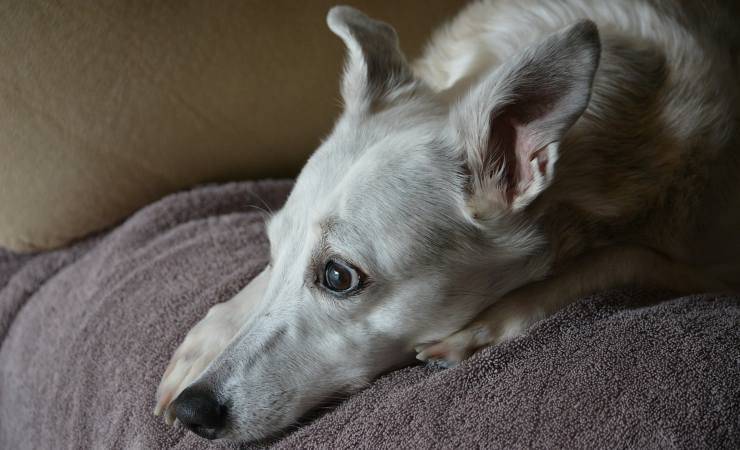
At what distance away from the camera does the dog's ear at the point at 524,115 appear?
1.09 meters

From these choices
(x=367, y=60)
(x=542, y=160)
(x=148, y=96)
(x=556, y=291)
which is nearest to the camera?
(x=542, y=160)

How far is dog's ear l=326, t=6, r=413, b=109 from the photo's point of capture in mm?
1449

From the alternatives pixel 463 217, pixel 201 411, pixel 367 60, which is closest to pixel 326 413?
pixel 201 411

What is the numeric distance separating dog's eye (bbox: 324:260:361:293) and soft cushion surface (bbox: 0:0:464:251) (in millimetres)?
749

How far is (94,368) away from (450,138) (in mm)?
835

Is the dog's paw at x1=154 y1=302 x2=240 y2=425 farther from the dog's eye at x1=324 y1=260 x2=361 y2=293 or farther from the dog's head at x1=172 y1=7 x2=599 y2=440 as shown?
the dog's eye at x1=324 y1=260 x2=361 y2=293

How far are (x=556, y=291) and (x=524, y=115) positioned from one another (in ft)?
1.07

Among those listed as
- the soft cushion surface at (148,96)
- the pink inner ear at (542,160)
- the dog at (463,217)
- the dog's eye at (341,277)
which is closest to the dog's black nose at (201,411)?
the dog at (463,217)

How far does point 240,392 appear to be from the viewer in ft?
4.08

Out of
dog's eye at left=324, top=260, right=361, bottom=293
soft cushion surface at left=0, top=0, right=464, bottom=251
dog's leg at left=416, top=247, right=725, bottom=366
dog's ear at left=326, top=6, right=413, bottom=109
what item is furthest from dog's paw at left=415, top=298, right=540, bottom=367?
soft cushion surface at left=0, top=0, right=464, bottom=251

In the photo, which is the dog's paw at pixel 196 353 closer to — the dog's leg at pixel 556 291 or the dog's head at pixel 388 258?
the dog's head at pixel 388 258

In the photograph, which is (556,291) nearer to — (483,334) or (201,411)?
(483,334)

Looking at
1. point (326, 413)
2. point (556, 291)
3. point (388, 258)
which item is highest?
point (388, 258)

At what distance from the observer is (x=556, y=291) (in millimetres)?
1324
